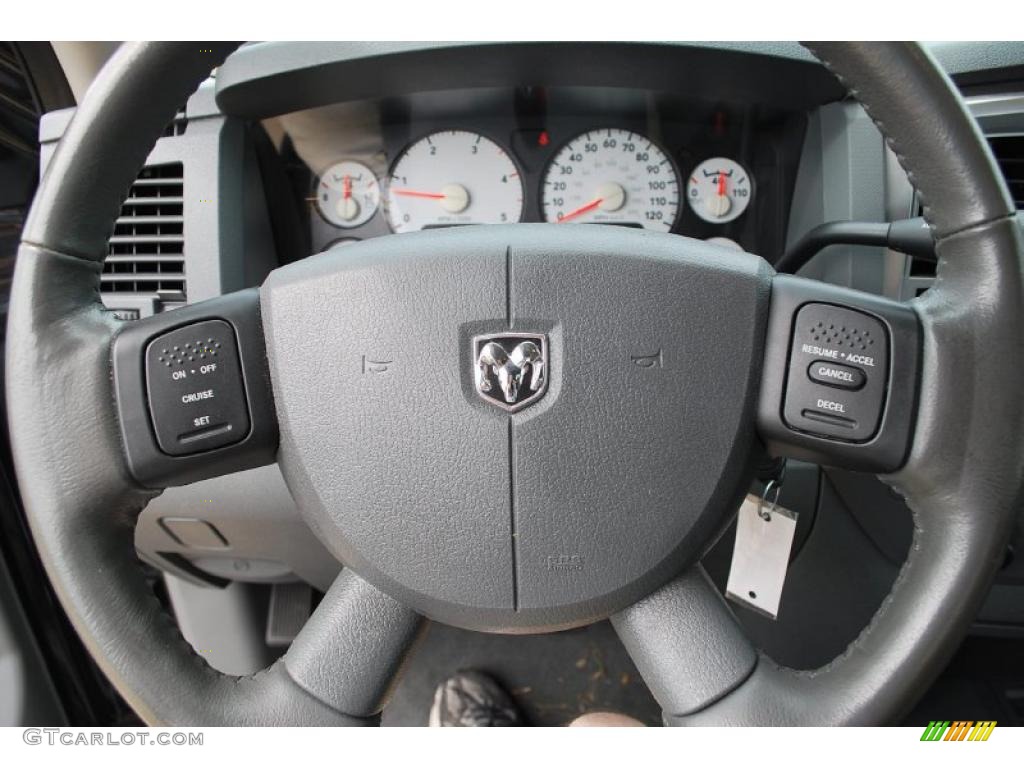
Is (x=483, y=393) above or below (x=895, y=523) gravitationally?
above

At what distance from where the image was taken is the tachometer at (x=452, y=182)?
4.48 ft

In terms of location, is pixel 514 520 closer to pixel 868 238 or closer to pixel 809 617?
pixel 868 238

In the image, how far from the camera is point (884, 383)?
24.2 inches

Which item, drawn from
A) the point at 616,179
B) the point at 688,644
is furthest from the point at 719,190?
the point at 688,644

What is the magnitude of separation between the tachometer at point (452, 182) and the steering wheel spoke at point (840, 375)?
0.81 metres

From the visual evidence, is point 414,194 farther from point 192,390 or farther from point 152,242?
point 192,390

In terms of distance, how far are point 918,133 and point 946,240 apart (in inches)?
3.4

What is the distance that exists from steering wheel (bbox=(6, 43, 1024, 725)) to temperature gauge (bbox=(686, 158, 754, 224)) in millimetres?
746

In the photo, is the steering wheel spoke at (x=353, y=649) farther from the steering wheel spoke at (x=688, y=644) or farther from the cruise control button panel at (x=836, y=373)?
the cruise control button panel at (x=836, y=373)

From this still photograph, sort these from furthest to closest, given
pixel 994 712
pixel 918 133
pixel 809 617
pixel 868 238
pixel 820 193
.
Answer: pixel 994 712, pixel 809 617, pixel 820 193, pixel 868 238, pixel 918 133

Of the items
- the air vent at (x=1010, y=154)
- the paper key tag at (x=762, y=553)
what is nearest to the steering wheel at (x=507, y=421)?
the paper key tag at (x=762, y=553)

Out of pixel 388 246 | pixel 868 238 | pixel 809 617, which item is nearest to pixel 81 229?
pixel 388 246

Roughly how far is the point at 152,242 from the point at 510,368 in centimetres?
78

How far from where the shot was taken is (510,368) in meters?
0.62
